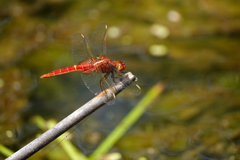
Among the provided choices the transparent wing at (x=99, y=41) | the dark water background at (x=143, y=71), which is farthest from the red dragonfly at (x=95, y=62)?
the dark water background at (x=143, y=71)

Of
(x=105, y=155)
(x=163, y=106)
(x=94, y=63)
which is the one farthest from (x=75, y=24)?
(x=105, y=155)

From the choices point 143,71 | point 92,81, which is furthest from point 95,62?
point 143,71

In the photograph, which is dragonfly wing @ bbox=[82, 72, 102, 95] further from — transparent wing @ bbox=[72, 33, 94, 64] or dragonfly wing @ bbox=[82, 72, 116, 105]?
transparent wing @ bbox=[72, 33, 94, 64]

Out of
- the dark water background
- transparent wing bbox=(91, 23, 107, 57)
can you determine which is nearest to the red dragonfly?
transparent wing bbox=(91, 23, 107, 57)

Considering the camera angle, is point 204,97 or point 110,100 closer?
point 110,100

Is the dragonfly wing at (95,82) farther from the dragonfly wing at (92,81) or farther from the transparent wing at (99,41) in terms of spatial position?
the transparent wing at (99,41)

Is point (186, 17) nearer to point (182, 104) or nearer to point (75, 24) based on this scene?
point (182, 104)
